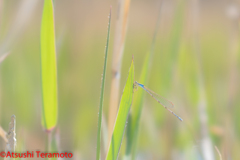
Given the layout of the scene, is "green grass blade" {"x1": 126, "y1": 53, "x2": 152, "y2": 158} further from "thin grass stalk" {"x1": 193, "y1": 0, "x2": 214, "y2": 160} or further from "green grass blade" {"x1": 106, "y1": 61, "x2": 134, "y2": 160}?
"thin grass stalk" {"x1": 193, "y1": 0, "x2": 214, "y2": 160}

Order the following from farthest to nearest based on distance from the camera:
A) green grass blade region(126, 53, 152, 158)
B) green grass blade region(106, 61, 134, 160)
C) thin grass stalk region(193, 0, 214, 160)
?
thin grass stalk region(193, 0, 214, 160)
green grass blade region(126, 53, 152, 158)
green grass blade region(106, 61, 134, 160)

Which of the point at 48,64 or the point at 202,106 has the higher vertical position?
the point at 48,64

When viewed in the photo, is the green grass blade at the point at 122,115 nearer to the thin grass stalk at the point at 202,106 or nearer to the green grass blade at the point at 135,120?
the green grass blade at the point at 135,120

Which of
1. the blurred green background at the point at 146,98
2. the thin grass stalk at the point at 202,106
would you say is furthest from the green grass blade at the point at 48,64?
the thin grass stalk at the point at 202,106

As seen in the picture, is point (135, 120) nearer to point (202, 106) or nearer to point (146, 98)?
point (202, 106)

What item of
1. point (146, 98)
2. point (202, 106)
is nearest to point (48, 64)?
point (202, 106)

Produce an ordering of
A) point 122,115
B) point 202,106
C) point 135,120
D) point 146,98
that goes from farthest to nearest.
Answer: point 146,98
point 202,106
point 135,120
point 122,115

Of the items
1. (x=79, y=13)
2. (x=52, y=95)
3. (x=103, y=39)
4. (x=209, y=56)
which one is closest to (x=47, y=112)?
(x=52, y=95)

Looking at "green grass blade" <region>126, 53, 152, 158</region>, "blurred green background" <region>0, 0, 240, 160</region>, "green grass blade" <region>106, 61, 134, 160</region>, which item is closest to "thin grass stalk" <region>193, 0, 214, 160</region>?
"blurred green background" <region>0, 0, 240, 160</region>
